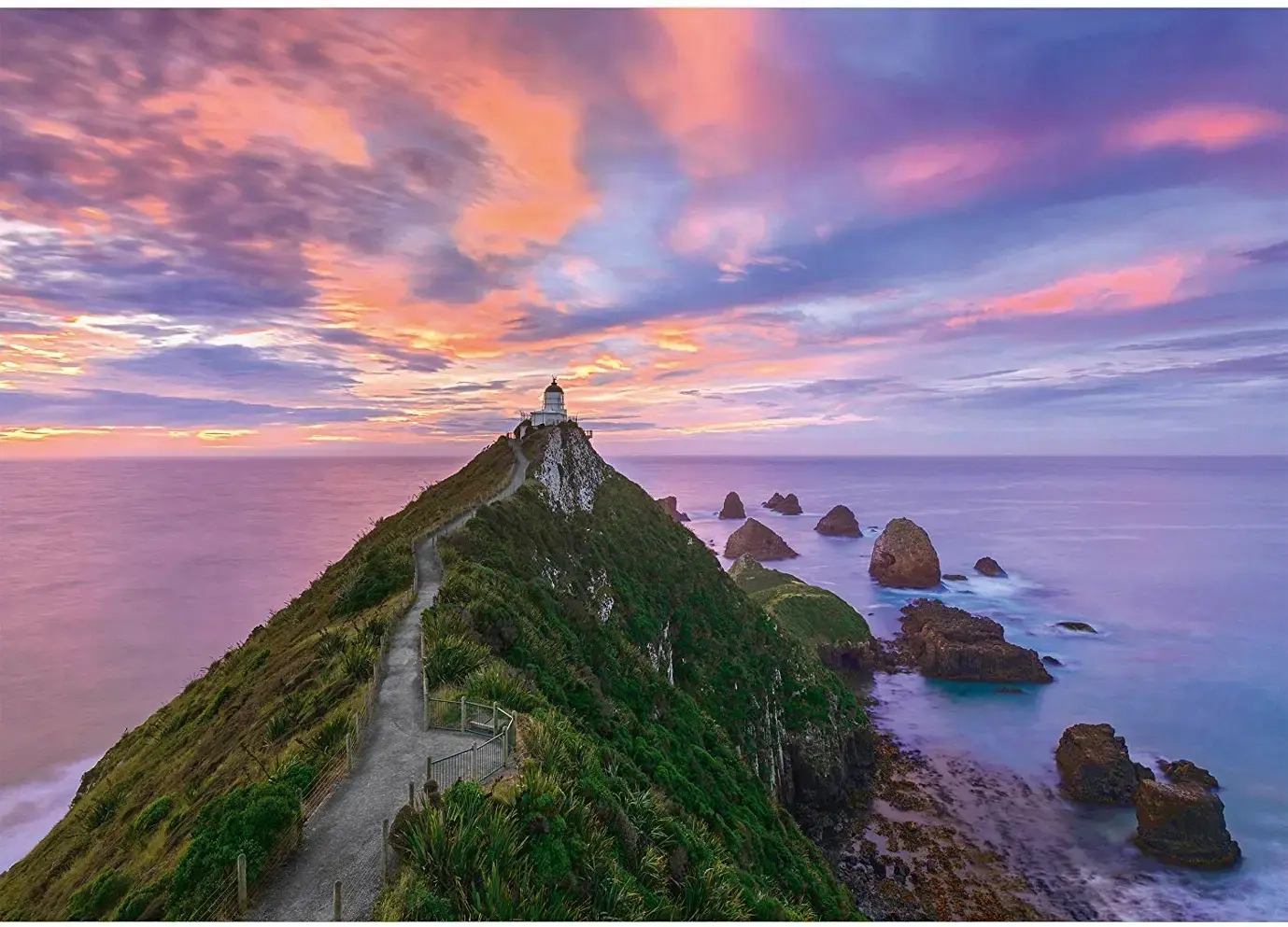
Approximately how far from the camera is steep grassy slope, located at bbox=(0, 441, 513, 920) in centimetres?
1115

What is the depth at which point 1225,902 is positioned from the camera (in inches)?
1578

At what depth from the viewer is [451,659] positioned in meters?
19.3

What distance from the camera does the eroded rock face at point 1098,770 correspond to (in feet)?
162

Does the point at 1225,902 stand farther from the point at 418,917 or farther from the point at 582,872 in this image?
the point at 418,917

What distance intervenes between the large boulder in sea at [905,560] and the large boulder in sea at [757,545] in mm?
25399

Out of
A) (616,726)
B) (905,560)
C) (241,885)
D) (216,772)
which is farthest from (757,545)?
(241,885)

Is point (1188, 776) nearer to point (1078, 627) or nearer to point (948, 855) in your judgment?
point (948, 855)

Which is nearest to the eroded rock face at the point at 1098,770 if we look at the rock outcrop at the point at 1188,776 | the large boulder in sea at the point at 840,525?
the rock outcrop at the point at 1188,776

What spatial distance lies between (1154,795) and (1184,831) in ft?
8.44

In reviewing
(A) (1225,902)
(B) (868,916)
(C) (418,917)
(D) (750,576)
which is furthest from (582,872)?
(D) (750,576)

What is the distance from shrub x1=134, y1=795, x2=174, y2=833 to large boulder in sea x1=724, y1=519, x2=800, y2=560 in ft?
432

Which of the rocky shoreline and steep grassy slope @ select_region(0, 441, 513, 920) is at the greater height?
steep grassy slope @ select_region(0, 441, 513, 920)

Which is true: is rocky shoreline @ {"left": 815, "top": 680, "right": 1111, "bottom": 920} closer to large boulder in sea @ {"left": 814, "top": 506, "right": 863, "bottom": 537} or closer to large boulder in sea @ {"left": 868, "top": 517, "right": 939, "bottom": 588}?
large boulder in sea @ {"left": 868, "top": 517, "right": 939, "bottom": 588}

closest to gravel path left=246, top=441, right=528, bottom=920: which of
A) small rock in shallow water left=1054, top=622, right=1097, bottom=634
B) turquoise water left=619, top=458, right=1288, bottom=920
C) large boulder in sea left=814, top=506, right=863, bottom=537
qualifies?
turquoise water left=619, top=458, right=1288, bottom=920
